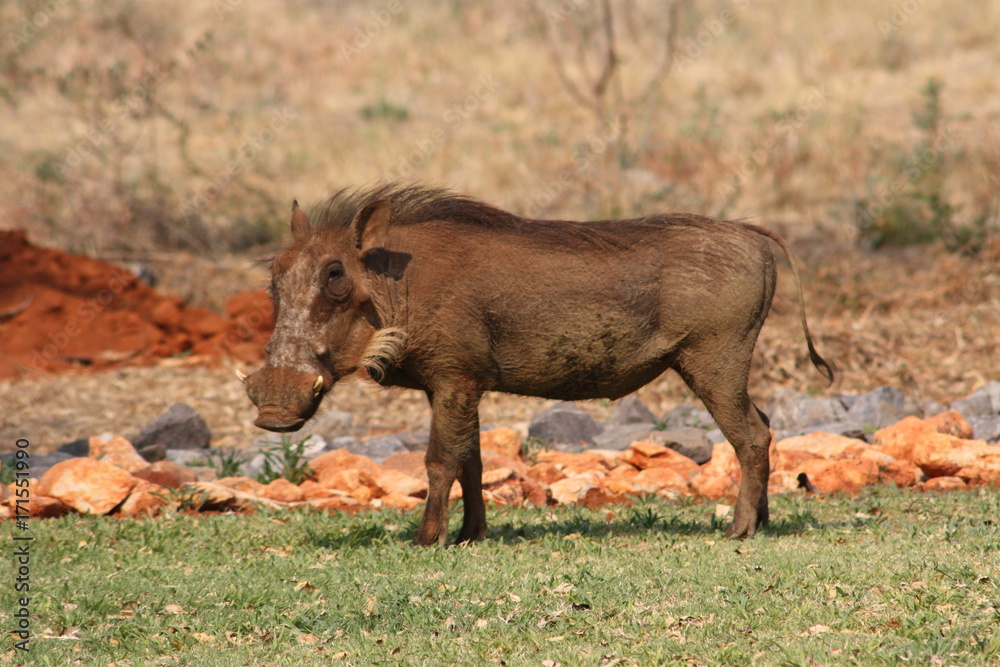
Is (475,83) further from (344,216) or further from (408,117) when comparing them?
(344,216)

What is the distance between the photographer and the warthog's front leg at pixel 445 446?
5156mm

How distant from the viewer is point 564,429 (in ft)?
26.3

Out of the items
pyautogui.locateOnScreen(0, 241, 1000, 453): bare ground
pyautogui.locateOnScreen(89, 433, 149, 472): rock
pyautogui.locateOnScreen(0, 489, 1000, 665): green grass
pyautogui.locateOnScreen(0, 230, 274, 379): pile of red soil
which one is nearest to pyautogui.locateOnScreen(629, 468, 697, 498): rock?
pyautogui.locateOnScreen(0, 489, 1000, 665): green grass

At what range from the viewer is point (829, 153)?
1560cm

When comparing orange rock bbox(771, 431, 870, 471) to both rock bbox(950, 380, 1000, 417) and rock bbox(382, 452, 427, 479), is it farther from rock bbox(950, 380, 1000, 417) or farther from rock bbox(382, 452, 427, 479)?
rock bbox(382, 452, 427, 479)

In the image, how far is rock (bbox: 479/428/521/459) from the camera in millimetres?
7340

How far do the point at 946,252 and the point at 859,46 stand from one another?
12591 mm

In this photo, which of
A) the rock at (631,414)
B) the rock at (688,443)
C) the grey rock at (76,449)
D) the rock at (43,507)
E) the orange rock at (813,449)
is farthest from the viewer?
the rock at (631,414)

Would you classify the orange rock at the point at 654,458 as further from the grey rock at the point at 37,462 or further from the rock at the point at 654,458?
the grey rock at the point at 37,462

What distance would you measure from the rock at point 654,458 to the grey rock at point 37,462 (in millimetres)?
3421

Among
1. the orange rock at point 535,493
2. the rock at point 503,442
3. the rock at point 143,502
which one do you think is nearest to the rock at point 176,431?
the rock at point 143,502

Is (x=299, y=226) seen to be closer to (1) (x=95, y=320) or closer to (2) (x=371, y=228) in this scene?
(2) (x=371, y=228)

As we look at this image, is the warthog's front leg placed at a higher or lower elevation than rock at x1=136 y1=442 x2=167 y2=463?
higher

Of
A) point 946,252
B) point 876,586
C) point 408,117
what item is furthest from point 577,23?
point 876,586
